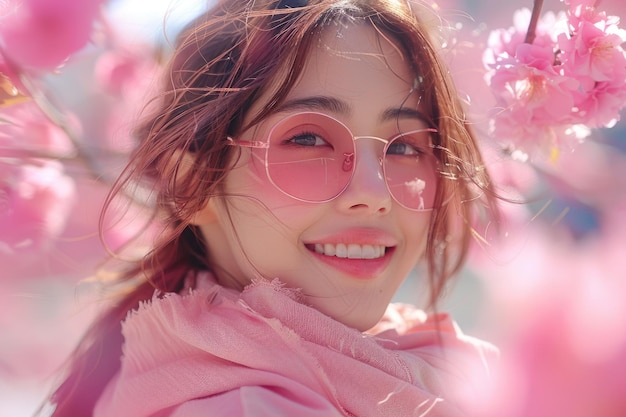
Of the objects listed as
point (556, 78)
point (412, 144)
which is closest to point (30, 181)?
point (412, 144)

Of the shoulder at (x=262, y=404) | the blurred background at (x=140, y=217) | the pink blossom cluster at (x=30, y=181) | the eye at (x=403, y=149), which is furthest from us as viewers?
the pink blossom cluster at (x=30, y=181)

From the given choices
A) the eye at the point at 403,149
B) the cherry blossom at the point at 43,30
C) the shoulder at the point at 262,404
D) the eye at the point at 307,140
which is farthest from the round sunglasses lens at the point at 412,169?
the cherry blossom at the point at 43,30

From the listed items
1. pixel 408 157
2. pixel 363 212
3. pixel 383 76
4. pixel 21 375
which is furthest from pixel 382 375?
pixel 21 375

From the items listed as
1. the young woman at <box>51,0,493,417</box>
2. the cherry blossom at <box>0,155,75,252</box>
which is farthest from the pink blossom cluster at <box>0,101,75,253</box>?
the young woman at <box>51,0,493,417</box>

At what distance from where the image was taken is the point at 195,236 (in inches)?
50.3

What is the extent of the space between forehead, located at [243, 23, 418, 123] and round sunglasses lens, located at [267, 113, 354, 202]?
2 centimetres

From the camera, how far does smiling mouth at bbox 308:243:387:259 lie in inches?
42.3

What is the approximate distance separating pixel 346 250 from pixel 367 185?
11cm

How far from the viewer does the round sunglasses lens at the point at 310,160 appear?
1.02m

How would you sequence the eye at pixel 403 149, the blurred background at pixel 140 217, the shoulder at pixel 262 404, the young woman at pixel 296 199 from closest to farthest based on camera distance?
the shoulder at pixel 262 404
the young woman at pixel 296 199
the eye at pixel 403 149
the blurred background at pixel 140 217

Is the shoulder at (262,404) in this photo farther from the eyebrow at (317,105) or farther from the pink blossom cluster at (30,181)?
the pink blossom cluster at (30,181)

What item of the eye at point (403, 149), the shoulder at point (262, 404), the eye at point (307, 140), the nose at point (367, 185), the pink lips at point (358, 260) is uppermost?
the eye at point (403, 149)

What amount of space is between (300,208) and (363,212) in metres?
0.09

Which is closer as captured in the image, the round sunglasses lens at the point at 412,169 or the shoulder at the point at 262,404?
the shoulder at the point at 262,404
